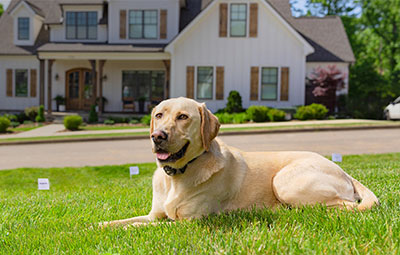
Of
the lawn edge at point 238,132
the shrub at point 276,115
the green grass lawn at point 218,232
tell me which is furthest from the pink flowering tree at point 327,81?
the green grass lawn at point 218,232

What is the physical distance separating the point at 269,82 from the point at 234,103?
9.88 feet

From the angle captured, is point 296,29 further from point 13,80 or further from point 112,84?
point 13,80

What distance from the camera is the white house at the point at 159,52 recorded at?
→ 2489 centimetres

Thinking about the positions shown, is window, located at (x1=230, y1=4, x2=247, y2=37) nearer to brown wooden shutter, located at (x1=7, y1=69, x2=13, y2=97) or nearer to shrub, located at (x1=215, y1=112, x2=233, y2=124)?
shrub, located at (x1=215, y1=112, x2=233, y2=124)

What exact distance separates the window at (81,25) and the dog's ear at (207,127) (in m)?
26.0

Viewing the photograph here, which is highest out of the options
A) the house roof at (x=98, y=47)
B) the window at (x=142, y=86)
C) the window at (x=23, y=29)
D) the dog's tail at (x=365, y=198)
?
the window at (x=23, y=29)

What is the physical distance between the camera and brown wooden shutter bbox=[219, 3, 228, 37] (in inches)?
977

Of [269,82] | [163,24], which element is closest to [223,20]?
[163,24]

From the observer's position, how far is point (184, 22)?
28.2m

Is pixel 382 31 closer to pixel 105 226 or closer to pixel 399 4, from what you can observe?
pixel 399 4

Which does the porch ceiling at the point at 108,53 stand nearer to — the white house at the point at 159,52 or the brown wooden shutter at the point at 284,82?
the white house at the point at 159,52

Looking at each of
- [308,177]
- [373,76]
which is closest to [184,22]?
[373,76]

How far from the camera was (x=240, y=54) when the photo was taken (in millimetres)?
25094

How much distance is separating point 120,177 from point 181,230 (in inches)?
249
